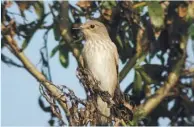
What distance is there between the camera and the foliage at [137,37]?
285 inches

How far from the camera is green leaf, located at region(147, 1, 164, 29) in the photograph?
683cm

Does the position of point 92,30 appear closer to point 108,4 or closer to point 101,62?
point 101,62

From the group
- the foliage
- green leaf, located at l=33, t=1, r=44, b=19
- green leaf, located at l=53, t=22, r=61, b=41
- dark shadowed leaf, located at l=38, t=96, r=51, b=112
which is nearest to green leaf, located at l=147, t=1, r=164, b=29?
the foliage

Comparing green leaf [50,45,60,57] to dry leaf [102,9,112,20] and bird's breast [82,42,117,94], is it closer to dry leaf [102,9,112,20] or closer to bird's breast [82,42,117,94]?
dry leaf [102,9,112,20]

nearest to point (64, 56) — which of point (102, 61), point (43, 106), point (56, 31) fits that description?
point (56, 31)

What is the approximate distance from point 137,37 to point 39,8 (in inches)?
37.8

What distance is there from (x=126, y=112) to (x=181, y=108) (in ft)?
11.7

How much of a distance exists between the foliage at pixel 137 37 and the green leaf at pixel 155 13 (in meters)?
0.10

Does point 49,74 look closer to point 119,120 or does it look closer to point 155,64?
point 155,64

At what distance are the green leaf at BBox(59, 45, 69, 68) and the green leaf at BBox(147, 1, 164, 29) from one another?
34.7 inches

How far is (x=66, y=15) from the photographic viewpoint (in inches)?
297

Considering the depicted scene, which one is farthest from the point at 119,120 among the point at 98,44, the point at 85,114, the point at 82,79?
the point at 98,44

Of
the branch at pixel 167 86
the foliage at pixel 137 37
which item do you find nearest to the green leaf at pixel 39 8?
the foliage at pixel 137 37

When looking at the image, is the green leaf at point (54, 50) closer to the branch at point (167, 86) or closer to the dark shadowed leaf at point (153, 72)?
the dark shadowed leaf at point (153, 72)
